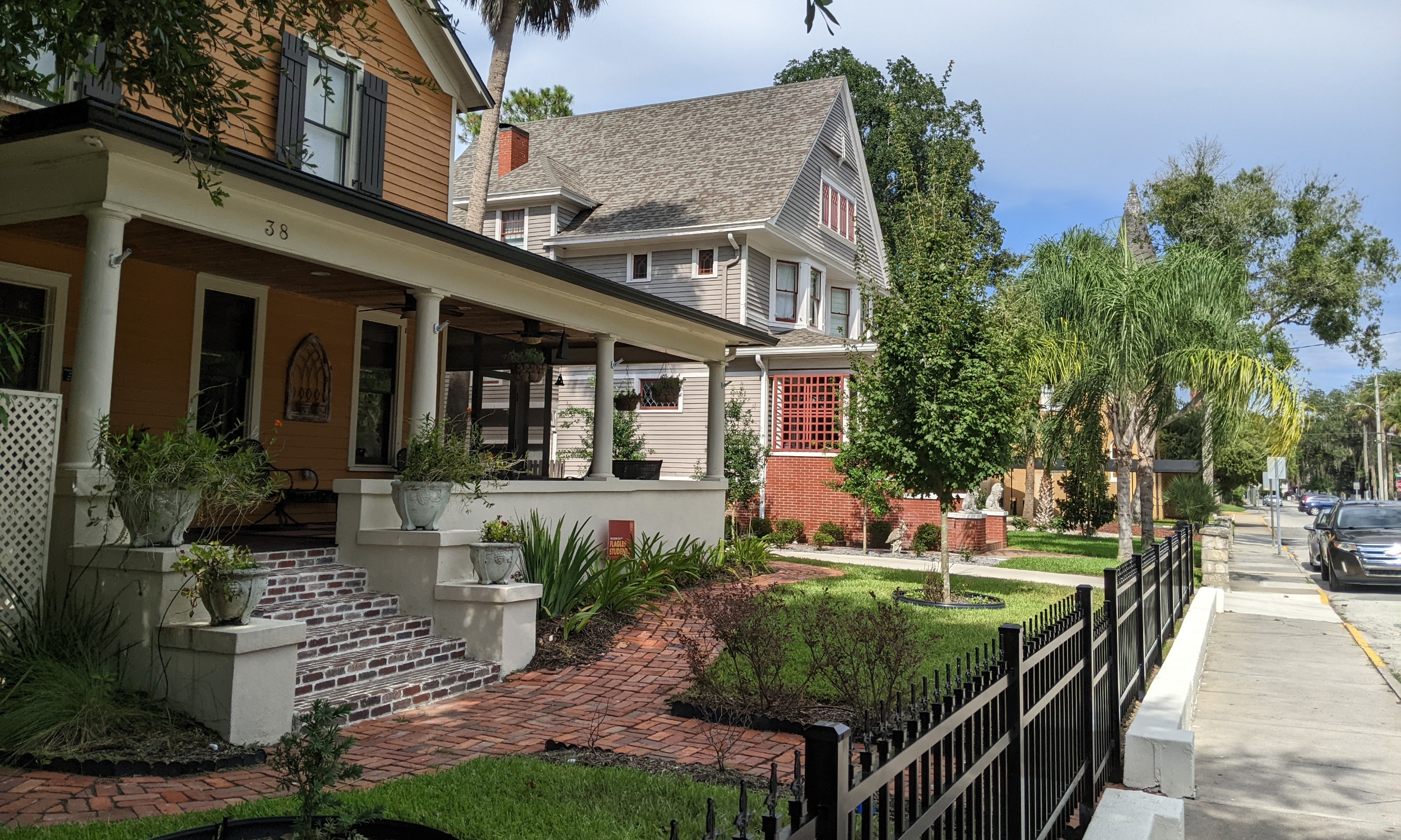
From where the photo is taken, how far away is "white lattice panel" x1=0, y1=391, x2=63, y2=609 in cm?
645

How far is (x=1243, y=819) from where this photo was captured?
5578 millimetres

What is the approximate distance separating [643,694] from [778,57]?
43958 millimetres

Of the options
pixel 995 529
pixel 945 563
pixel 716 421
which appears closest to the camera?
pixel 945 563

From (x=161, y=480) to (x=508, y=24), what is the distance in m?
15.7

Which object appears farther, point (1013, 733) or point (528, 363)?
point (528, 363)

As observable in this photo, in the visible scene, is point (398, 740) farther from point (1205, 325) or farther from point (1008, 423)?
point (1205, 325)

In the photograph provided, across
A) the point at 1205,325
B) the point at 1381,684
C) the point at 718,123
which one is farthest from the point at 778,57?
the point at 1381,684

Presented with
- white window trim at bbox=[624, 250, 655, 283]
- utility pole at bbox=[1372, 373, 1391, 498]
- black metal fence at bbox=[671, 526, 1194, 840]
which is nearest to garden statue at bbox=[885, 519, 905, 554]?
white window trim at bbox=[624, 250, 655, 283]

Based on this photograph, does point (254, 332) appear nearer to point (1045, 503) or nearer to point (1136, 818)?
point (1136, 818)

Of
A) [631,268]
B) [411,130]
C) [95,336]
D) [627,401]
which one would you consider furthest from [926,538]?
[95,336]

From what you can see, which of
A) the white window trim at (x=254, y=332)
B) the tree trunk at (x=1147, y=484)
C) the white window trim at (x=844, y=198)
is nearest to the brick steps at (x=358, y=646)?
the white window trim at (x=254, y=332)

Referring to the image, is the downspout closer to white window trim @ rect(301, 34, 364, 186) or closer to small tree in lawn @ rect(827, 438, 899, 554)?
small tree in lawn @ rect(827, 438, 899, 554)

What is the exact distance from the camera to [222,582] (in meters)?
6.27

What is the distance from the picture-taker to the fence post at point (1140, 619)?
766 centimetres
